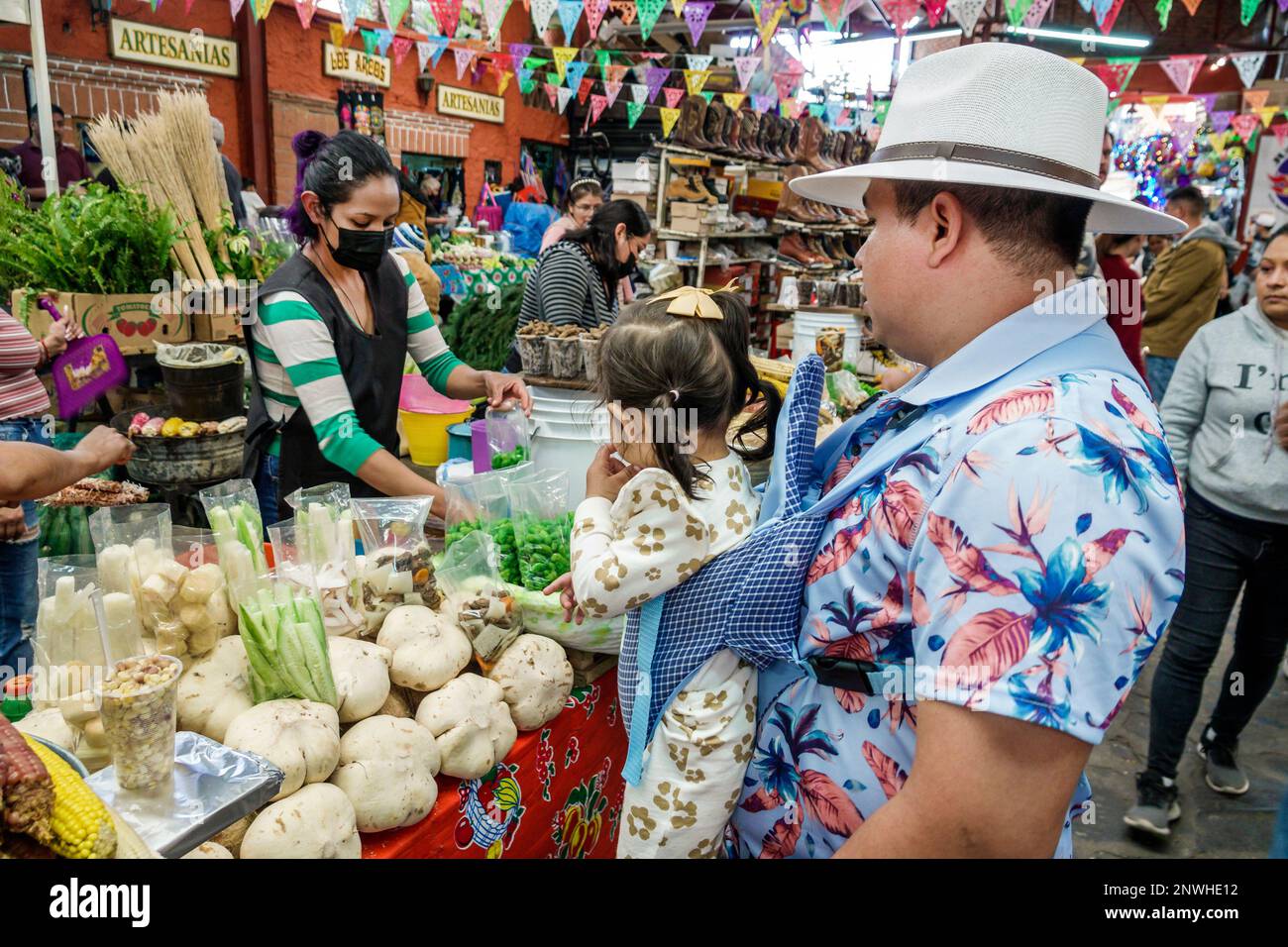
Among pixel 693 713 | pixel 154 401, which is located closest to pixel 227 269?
pixel 154 401

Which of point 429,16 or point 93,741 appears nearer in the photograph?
point 93,741

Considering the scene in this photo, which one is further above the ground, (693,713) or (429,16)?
(429,16)

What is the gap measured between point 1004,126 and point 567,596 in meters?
1.12

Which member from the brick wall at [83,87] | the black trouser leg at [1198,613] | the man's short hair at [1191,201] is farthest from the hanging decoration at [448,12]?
the black trouser leg at [1198,613]

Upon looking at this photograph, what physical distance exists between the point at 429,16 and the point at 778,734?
12977mm

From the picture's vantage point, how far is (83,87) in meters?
8.35

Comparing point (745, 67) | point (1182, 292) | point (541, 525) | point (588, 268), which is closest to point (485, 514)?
point (541, 525)

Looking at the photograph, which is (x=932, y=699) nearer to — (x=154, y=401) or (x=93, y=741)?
(x=93, y=741)

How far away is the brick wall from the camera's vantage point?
24.7 ft

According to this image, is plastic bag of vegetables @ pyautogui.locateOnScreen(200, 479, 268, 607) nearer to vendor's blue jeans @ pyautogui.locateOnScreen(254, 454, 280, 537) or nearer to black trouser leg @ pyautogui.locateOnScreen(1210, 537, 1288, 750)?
vendor's blue jeans @ pyautogui.locateOnScreen(254, 454, 280, 537)

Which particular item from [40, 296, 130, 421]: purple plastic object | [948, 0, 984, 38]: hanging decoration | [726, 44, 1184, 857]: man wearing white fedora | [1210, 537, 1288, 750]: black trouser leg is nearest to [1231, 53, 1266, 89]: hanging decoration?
[948, 0, 984, 38]: hanging decoration

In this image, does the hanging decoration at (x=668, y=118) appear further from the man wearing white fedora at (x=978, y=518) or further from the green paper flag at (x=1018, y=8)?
the man wearing white fedora at (x=978, y=518)
